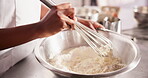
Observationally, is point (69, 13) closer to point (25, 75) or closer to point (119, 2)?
point (25, 75)

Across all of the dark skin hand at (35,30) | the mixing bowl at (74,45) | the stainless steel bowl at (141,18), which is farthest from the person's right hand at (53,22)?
the stainless steel bowl at (141,18)

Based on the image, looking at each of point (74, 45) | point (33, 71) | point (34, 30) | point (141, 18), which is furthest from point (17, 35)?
point (141, 18)

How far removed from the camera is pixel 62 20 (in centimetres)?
70

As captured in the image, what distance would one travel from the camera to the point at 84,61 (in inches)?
32.6

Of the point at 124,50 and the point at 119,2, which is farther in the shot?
the point at 119,2

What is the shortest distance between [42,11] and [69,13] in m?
0.32

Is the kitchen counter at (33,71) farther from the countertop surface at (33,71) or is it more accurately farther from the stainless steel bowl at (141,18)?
the stainless steel bowl at (141,18)

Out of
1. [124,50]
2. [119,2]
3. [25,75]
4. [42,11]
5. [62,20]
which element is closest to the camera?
[62,20]

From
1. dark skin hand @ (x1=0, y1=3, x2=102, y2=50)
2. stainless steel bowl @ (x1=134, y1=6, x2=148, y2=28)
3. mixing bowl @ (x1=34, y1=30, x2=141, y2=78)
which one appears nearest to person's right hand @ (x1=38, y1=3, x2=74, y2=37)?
dark skin hand @ (x1=0, y1=3, x2=102, y2=50)

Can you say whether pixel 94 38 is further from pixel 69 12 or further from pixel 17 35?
pixel 17 35

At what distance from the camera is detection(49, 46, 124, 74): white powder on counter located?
0.77 metres

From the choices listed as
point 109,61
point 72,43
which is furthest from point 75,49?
point 109,61

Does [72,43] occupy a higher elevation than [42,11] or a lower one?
lower

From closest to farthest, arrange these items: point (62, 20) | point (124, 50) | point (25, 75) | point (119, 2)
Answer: point (62, 20) → point (25, 75) → point (124, 50) → point (119, 2)
